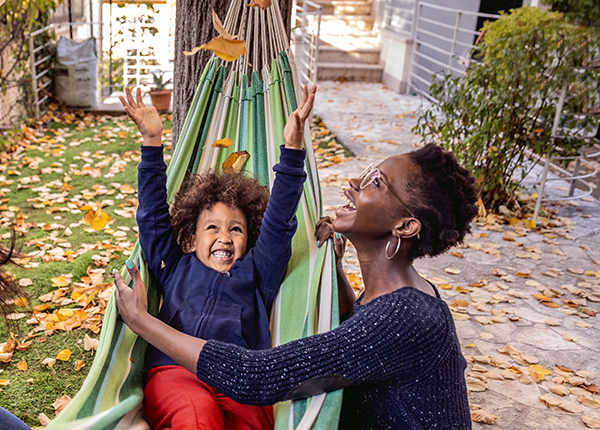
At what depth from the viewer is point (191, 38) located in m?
2.24

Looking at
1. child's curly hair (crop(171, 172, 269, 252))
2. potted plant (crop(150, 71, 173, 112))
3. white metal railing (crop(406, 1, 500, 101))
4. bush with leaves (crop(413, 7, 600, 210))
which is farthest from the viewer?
white metal railing (crop(406, 1, 500, 101))

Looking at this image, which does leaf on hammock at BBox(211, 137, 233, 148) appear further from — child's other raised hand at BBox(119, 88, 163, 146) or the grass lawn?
the grass lawn

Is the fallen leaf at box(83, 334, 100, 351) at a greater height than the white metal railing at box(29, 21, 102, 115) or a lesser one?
lesser

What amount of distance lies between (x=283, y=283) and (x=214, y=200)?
0.35 m

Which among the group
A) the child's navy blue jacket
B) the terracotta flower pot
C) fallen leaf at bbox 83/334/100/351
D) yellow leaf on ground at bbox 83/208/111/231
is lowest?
fallen leaf at bbox 83/334/100/351

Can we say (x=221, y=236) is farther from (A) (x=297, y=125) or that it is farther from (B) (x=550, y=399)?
(B) (x=550, y=399)

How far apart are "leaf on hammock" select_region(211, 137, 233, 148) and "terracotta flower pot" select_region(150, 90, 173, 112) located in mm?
4134

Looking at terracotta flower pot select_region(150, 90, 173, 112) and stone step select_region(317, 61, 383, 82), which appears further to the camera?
→ stone step select_region(317, 61, 383, 82)

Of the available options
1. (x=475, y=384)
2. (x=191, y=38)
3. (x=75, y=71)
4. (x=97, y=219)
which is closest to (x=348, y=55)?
(x=75, y=71)

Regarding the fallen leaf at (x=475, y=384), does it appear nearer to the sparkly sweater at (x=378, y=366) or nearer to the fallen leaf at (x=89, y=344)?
the sparkly sweater at (x=378, y=366)

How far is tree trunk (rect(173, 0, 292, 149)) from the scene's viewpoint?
2193 mm

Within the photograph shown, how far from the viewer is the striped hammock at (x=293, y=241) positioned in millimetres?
1130

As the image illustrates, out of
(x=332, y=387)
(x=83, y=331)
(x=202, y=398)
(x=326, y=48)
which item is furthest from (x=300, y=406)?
(x=326, y=48)

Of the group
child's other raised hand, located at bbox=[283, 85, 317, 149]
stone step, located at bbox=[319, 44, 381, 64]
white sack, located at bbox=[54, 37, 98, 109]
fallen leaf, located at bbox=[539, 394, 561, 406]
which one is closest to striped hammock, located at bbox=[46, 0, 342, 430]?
child's other raised hand, located at bbox=[283, 85, 317, 149]
